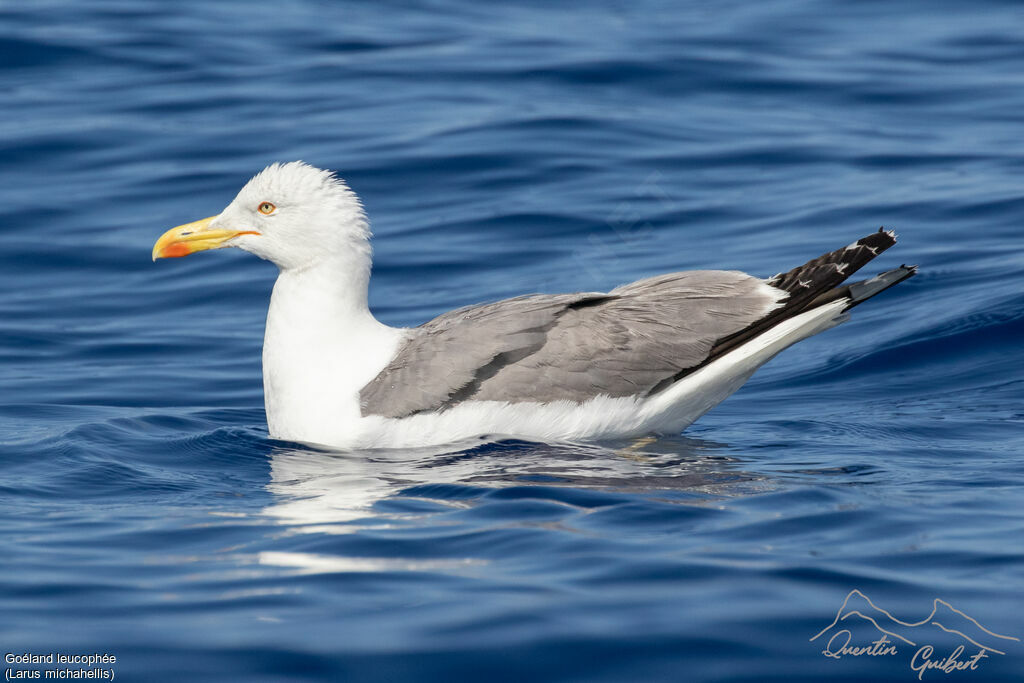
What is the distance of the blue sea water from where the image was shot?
4.98 m

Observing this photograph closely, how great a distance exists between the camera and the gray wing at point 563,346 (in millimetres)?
7574

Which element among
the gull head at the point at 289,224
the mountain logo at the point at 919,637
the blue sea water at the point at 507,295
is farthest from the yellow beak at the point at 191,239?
the mountain logo at the point at 919,637

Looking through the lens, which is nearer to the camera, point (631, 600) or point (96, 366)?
point (631, 600)

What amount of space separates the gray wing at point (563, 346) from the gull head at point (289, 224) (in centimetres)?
75

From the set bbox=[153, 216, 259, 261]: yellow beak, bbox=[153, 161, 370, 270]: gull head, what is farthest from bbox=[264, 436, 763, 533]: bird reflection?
bbox=[153, 216, 259, 261]: yellow beak

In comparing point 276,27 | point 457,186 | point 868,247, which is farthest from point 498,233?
point 276,27

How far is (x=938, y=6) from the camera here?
62.1 ft

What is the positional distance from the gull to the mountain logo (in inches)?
116

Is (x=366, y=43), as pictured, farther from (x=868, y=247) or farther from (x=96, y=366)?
(x=868, y=247)

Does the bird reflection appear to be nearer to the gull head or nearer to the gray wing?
the gray wing

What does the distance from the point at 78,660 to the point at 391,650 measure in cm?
110

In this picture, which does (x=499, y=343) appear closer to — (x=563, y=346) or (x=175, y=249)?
(x=563, y=346)

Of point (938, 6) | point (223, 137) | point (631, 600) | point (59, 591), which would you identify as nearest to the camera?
point (631, 600)

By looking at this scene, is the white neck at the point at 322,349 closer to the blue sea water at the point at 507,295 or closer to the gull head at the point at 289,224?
the gull head at the point at 289,224
